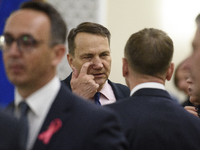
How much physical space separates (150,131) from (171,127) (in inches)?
4.2

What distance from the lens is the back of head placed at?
1908mm

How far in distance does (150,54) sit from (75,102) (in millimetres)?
653

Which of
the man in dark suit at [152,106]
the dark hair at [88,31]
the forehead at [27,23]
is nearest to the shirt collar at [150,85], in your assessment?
the man in dark suit at [152,106]

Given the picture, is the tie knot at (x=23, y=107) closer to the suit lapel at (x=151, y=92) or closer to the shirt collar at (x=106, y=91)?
the suit lapel at (x=151, y=92)

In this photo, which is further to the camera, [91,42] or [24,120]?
[91,42]

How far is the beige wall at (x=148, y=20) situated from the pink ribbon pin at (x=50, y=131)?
3.70 metres

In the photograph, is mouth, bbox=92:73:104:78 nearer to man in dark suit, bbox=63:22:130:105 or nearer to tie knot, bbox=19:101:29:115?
man in dark suit, bbox=63:22:130:105

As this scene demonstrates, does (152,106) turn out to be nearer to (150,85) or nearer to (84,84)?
(150,85)

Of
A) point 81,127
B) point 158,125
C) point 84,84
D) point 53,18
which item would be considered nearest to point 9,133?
point 81,127

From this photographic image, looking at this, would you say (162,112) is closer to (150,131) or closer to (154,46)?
(150,131)

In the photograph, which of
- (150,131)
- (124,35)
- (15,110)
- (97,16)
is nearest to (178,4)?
(124,35)

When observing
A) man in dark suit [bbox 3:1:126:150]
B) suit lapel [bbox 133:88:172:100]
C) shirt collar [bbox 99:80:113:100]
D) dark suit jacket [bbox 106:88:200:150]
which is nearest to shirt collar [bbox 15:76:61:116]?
man in dark suit [bbox 3:1:126:150]

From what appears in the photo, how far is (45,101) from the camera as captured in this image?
1385mm

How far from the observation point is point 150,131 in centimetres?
170
